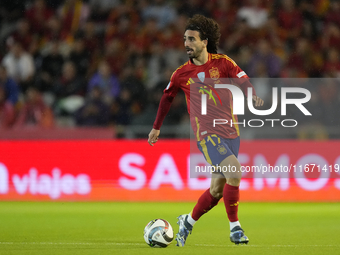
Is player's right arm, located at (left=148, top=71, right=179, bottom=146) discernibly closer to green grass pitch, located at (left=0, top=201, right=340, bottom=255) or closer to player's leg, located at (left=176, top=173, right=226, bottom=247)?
player's leg, located at (left=176, top=173, right=226, bottom=247)

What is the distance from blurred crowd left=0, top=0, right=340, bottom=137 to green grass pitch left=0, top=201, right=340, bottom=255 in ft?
6.74

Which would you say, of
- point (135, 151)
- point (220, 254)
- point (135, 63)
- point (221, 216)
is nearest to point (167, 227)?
point (220, 254)

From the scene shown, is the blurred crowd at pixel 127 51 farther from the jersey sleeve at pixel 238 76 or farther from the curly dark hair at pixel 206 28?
the jersey sleeve at pixel 238 76

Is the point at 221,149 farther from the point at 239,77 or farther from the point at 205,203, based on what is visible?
the point at 239,77

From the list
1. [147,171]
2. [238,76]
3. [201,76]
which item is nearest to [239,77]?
[238,76]

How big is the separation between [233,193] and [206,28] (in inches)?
65.9

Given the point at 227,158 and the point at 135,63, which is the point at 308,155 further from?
the point at 227,158

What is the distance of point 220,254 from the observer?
521 centimetres

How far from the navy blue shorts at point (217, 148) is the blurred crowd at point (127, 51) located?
542 centimetres

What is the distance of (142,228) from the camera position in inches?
292

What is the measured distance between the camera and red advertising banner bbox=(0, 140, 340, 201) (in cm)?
1070

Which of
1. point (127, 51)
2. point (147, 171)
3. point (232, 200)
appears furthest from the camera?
point (127, 51)

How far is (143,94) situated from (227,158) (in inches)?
256

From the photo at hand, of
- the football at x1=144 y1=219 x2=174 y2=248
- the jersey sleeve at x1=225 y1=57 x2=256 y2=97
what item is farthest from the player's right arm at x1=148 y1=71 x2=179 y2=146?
the football at x1=144 y1=219 x2=174 y2=248
